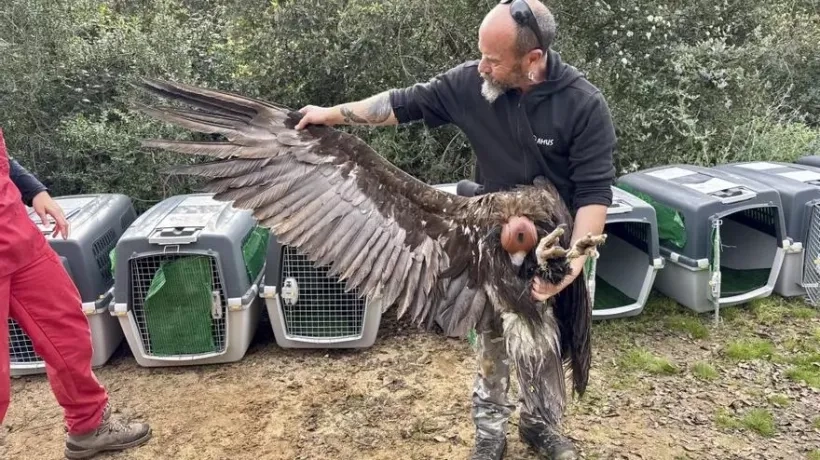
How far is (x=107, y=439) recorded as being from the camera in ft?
9.13

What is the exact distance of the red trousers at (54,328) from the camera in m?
2.31

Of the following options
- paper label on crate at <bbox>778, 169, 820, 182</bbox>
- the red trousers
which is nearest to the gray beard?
the red trousers

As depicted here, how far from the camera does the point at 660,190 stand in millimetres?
4020

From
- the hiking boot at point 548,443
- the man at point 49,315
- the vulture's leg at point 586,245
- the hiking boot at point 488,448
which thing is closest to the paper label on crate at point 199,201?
the man at point 49,315

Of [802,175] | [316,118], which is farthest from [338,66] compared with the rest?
[802,175]

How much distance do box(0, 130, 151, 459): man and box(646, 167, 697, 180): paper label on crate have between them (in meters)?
3.58

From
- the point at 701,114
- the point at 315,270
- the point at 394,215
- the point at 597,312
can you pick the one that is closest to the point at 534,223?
the point at 394,215

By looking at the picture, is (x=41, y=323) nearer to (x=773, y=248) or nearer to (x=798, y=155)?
(x=773, y=248)

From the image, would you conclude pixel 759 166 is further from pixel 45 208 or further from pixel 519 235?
pixel 45 208

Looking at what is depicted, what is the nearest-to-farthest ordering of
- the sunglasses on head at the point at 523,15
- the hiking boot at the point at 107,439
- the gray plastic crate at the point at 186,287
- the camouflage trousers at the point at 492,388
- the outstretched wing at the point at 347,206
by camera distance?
the sunglasses on head at the point at 523,15
the outstretched wing at the point at 347,206
the camouflage trousers at the point at 492,388
the hiking boot at the point at 107,439
the gray plastic crate at the point at 186,287

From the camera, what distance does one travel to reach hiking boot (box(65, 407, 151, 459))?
9.01 feet

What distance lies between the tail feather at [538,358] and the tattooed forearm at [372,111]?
0.87m

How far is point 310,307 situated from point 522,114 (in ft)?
6.33

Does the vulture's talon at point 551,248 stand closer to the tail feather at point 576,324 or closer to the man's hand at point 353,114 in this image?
the tail feather at point 576,324
